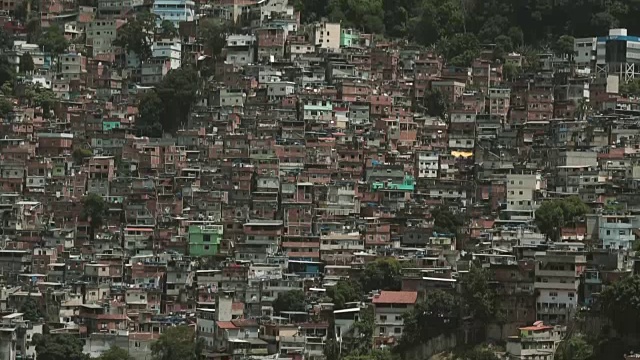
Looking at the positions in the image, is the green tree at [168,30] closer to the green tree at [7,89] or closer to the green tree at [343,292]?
the green tree at [7,89]

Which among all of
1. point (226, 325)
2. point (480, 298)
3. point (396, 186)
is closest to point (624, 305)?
point (480, 298)

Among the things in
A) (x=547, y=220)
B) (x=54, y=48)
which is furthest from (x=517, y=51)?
(x=547, y=220)

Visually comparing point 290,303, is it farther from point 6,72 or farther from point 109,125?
point 6,72

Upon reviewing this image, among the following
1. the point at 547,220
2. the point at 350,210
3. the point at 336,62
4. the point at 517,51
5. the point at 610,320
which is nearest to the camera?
the point at 610,320

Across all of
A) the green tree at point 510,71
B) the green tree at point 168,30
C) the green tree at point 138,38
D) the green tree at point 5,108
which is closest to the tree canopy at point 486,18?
the green tree at point 510,71

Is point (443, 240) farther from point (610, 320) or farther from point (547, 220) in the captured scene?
point (610, 320)

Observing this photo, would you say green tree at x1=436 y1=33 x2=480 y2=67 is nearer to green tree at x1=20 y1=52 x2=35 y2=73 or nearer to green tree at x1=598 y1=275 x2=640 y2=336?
green tree at x1=20 y1=52 x2=35 y2=73

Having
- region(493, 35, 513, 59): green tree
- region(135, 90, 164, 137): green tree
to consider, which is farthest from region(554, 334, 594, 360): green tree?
region(493, 35, 513, 59): green tree
